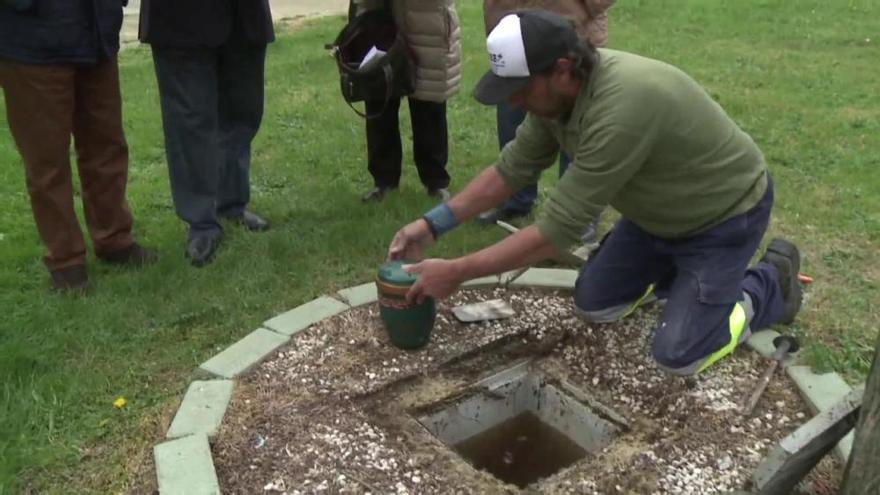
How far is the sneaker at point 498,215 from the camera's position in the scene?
14.5 feet

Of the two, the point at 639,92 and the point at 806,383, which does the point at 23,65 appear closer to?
the point at 639,92

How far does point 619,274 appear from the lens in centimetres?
335

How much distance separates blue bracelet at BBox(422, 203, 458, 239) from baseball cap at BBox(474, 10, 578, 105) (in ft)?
2.07

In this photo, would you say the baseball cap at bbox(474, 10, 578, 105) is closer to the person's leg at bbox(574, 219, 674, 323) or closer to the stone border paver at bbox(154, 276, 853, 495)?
the person's leg at bbox(574, 219, 674, 323)

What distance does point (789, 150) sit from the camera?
17.9 ft

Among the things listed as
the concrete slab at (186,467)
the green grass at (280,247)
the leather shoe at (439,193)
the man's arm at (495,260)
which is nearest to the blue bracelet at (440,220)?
the man's arm at (495,260)

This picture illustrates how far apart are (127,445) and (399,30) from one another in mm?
2501

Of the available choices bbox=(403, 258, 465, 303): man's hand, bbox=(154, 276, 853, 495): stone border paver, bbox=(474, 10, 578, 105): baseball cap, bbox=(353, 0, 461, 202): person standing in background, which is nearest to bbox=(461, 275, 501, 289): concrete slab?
bbox=(154, 276, 853, 495): stone border paver

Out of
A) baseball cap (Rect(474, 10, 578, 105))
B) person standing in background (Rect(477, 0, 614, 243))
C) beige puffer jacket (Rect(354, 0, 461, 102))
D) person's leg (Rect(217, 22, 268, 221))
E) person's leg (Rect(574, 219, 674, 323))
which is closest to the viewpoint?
baseball cap (Rect(474, 10, 578, 105))

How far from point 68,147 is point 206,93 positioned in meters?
0.63

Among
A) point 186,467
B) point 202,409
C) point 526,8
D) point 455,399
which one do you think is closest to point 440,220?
point 455,399

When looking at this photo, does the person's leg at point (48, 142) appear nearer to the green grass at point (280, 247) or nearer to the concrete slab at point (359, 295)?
the green grass at point (280, 247)

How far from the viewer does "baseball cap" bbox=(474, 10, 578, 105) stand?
2.52 meters

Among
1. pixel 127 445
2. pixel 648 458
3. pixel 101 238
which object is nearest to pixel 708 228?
pixel 648 458
